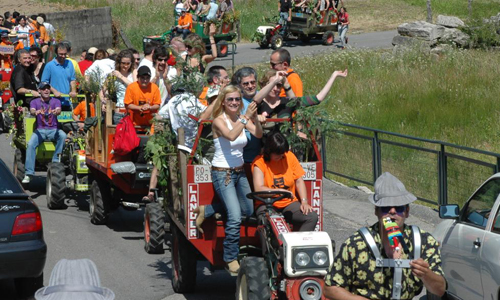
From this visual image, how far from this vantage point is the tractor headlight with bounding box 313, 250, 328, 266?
8031 millimetres

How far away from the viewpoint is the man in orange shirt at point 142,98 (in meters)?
12.9

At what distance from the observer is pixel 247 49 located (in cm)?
3653

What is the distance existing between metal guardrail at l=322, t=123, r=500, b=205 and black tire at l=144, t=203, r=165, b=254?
2990 mm

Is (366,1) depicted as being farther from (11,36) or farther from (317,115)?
(317,115)

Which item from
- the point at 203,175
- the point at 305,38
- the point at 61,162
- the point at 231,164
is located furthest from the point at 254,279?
the point at 305,38

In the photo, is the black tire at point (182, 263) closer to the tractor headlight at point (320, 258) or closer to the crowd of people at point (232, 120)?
the crowd of people at point (232, 120)

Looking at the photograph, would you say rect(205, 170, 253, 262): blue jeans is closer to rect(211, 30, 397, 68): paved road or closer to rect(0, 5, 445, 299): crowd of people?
rect(0, 5, 445, 299): crowd of people

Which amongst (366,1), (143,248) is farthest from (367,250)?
(366,1)

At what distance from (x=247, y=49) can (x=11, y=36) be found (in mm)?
12004

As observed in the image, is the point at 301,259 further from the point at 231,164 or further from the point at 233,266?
the point at 231,164

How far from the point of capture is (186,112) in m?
10.7

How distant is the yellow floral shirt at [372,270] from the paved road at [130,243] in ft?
16.4

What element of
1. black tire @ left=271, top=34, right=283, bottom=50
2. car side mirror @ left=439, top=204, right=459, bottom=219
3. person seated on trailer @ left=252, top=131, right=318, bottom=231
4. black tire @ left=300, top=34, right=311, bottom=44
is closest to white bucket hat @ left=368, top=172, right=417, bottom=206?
car side mirror @ left=439, top=204, right=459, bottom=219

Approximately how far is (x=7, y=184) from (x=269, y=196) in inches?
109
